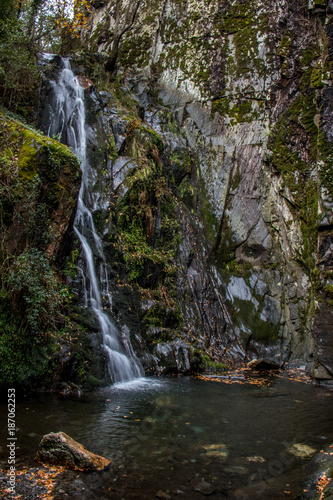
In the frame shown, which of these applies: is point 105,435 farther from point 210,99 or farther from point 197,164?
point 210,99

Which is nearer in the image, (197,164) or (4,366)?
(4,366)

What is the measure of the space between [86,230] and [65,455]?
6926mm

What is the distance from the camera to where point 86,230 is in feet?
32.0

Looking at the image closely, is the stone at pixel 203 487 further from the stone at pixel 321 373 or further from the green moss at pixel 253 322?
the green moss at pixel 253 322

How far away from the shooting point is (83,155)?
448 inches

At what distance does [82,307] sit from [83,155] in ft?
18.5

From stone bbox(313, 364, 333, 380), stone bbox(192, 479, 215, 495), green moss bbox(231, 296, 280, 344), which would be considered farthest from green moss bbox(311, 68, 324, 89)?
stone bbox(192, 479, 215, 495)

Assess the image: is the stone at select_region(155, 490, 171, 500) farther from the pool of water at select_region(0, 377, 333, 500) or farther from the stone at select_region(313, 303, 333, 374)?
the stone at select_region(313, 303, 333, 374)

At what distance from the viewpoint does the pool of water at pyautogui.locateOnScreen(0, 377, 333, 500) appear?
10.9ft

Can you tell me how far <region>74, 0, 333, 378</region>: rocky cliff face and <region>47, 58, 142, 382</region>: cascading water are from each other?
3.39 metres

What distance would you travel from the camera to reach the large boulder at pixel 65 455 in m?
3.44

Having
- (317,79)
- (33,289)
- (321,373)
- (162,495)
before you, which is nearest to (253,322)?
(321,373)

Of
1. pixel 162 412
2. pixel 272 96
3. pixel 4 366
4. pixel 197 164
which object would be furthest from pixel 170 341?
pixel 272 96

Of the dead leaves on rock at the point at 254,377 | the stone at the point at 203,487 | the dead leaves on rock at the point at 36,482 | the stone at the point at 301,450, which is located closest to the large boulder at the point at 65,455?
the dead leaves on rock at the point at 36,482
